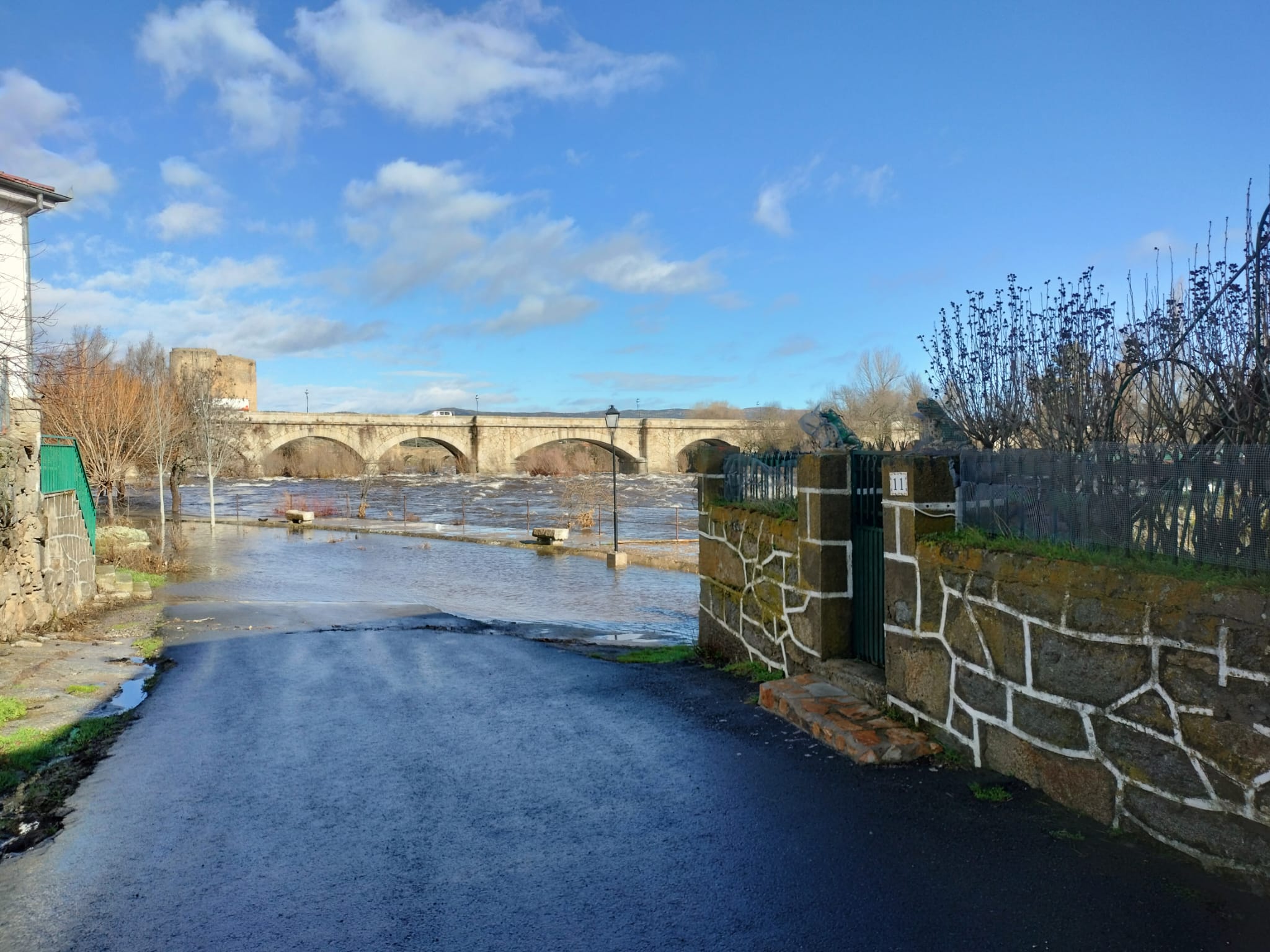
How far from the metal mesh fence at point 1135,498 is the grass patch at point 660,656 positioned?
432 cm

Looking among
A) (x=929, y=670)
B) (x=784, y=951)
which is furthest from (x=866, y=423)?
(x=784, y=951)

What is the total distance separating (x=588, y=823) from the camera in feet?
15.1

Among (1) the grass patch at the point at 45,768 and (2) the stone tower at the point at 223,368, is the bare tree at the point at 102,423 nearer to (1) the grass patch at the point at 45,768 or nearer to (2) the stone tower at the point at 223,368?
(2) the stone tower at the point at 223,368

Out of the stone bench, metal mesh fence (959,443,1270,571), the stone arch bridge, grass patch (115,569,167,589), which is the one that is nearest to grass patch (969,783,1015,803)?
metal mesh fence (959,443,1270,571)

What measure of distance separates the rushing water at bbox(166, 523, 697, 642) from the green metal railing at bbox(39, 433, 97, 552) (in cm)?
193

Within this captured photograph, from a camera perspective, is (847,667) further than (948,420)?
No

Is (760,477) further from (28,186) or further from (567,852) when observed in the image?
(28,186)

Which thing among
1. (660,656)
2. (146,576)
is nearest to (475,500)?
(146,576)

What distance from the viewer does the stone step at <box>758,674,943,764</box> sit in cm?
517

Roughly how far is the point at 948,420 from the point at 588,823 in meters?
4.56

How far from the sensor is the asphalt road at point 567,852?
11.3 ft

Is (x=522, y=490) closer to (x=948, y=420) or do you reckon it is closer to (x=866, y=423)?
(x=866, y=423)

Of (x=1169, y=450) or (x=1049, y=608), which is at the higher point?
(x=1169, y=450)

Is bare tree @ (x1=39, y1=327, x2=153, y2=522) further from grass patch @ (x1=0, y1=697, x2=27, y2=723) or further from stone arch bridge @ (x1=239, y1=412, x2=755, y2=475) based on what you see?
stone arch bridge @ (x1=239, y1=412, x2=755, y2=475)
